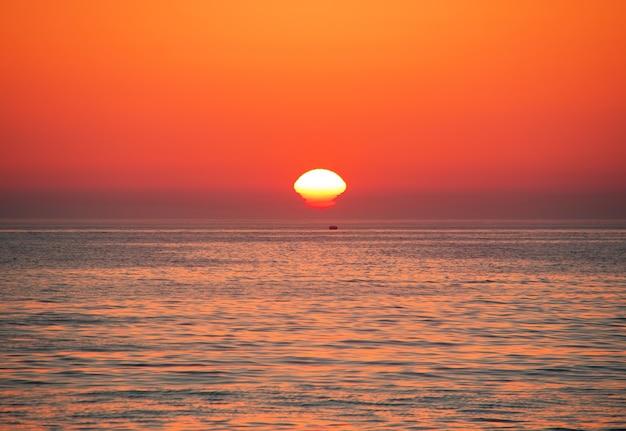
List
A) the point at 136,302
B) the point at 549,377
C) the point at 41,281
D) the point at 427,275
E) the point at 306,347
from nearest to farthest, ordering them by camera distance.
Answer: the point at 549,377 < the point at 306,347 < the point at 136,302 < the point at 41,281 < the point at 427,275

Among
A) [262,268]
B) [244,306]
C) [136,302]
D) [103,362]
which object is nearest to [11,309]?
[136,302]

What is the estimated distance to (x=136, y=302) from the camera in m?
45.4

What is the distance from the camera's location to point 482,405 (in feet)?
65.5

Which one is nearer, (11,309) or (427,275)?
(11,309)

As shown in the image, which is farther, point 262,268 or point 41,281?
point 262,268

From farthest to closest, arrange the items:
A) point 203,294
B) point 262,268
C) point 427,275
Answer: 1. point 262,268
2. point 427,275
3. point 203,294

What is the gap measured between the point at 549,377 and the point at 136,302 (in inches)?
1040

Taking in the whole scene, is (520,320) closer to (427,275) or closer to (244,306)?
(244,306)

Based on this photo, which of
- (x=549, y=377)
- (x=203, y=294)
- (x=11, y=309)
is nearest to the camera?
(x=549, y=377)

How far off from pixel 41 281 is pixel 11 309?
19378mm

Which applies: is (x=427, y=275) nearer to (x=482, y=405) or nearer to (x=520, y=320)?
(x=520, y=320)

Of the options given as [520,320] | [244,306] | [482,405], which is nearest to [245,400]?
[482,405]

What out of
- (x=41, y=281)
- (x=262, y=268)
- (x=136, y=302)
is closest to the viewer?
(x=136, y=302)

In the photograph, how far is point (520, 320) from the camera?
1455 inches
